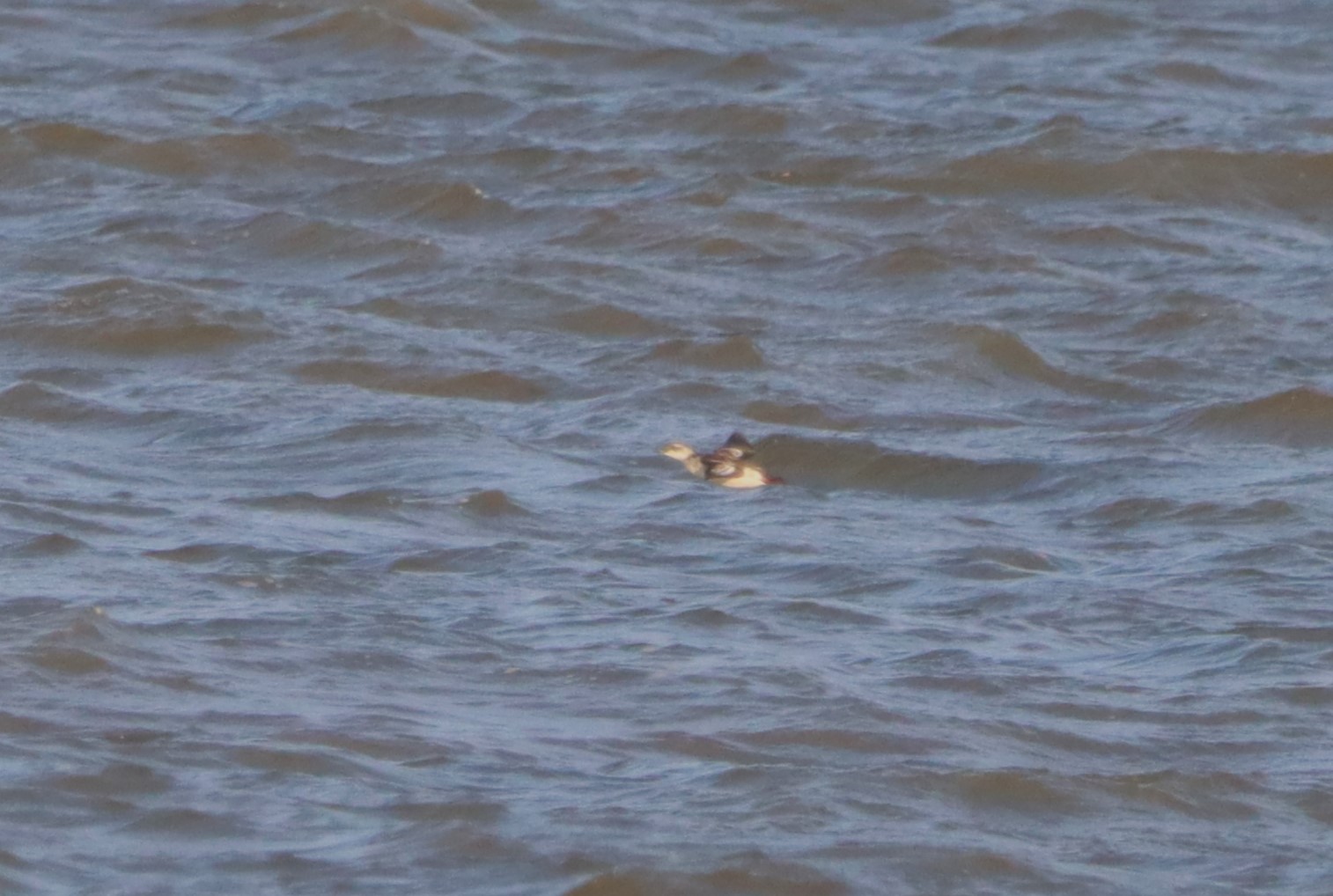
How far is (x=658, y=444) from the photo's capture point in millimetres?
8039

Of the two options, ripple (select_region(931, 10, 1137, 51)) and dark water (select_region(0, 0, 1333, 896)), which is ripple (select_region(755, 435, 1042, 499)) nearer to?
dark water (select_region(0, 0, 1333, 896))

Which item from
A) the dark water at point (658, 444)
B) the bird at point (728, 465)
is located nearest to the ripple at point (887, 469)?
the dark water at point (658, 444)

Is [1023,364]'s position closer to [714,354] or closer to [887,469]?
[714,354]

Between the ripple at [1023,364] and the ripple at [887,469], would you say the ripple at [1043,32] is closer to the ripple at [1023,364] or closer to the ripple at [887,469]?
the ripple at [1023,364]

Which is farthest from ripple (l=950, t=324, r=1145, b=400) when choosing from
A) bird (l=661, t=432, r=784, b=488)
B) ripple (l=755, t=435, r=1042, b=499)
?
bird (l=661, t=432, r=784, b=488)

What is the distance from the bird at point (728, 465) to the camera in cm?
755

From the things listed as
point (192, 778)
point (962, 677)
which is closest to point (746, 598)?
point (962, 677)

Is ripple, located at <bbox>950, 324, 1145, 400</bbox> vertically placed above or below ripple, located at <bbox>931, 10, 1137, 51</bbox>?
below

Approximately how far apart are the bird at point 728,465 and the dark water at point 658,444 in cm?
6

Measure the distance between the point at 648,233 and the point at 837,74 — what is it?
3084 mm

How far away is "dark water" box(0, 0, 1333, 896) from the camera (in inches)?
202

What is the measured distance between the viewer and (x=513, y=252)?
33.4ft

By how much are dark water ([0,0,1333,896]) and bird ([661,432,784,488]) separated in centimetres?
6

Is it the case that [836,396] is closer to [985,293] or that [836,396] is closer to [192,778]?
[985,293]
